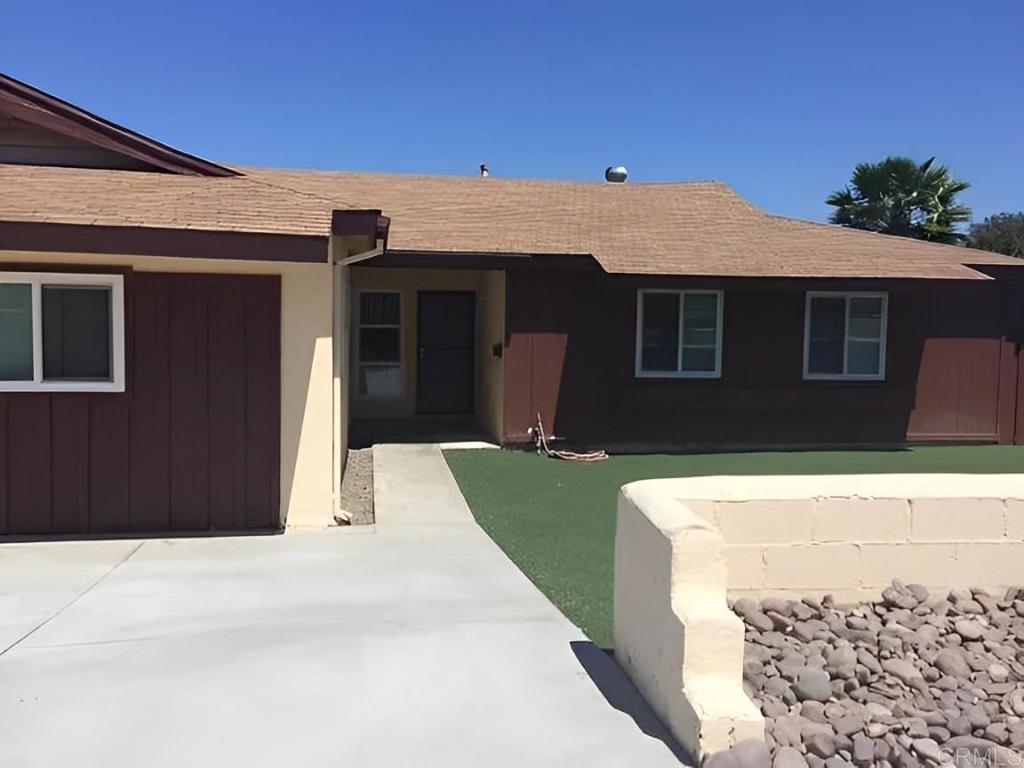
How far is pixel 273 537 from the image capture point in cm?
794

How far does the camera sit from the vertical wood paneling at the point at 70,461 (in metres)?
7.71

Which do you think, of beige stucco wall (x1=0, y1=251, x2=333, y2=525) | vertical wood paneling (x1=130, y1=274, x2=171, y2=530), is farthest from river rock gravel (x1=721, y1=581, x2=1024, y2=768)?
vertical wood paneling (x1=130, y1=274, x2=171, y2=530)

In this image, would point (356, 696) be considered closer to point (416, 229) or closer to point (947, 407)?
point (416, 229)

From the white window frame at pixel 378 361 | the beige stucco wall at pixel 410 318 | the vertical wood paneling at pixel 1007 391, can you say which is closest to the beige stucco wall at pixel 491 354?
the beige stucco wall at pixel 410 318

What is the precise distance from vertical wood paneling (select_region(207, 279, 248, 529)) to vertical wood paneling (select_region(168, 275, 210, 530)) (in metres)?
0.06

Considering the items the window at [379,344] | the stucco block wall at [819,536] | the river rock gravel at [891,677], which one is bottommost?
the river rock gravel at [891,677]

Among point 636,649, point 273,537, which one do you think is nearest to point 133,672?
point 636,649

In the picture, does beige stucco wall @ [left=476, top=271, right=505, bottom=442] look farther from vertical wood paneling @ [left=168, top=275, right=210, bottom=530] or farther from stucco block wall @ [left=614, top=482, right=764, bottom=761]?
stucco block wall @ [left=614, top=482, right=764, bottom=761]

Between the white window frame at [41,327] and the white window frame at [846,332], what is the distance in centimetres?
1012

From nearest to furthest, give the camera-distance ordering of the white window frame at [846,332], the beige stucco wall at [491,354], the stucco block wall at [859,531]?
the stucco block wall at [859,531]
the beige stucco wall at [491,354]
the white window frame at [846,332]

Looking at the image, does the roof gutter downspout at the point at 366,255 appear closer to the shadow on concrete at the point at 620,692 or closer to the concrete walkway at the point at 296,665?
the concrete walkway at the point at 296,665

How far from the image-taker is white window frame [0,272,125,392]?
749 centimetres

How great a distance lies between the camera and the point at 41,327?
755 cm

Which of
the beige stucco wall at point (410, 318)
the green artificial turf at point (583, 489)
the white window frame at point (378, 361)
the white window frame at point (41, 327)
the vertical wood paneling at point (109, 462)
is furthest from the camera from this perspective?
the white window frame at point (378, 361)
